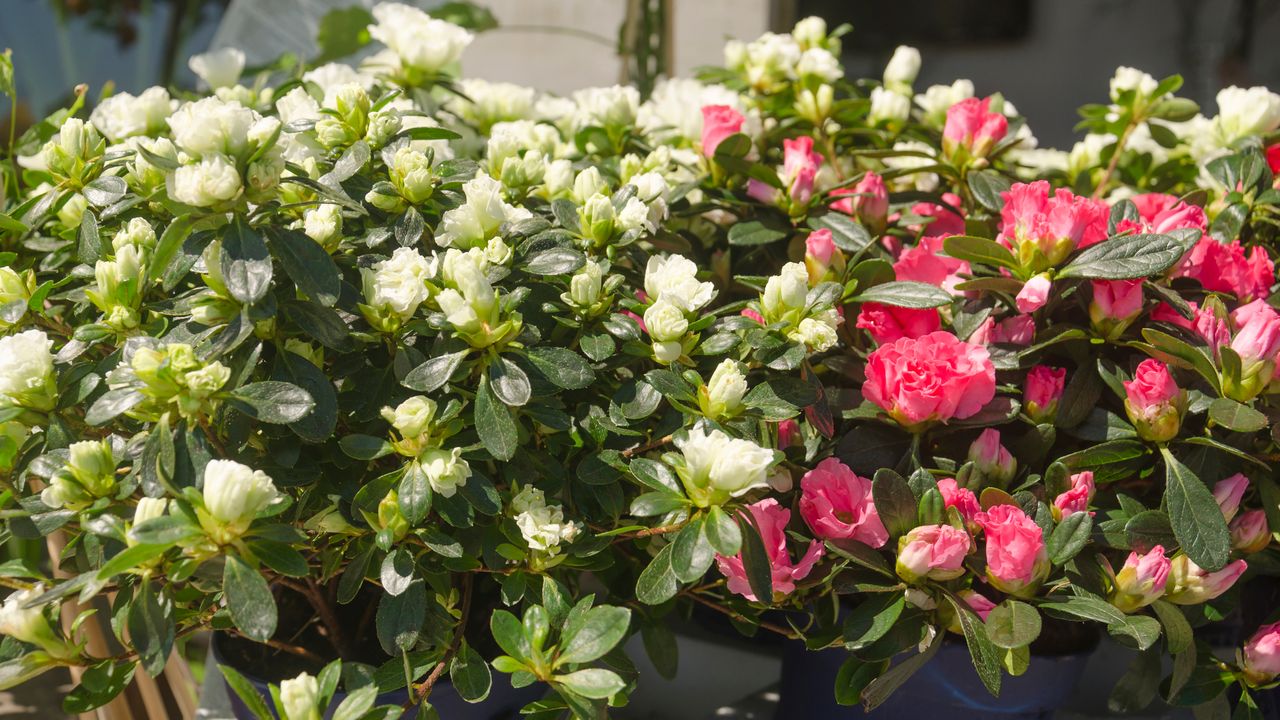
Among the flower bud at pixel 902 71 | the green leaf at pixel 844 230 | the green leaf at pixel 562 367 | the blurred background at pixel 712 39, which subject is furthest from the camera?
the blurred background at pixel 712 39

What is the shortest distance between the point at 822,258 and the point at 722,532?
0.29 metres

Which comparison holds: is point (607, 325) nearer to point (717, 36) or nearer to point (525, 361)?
point (525, 361)

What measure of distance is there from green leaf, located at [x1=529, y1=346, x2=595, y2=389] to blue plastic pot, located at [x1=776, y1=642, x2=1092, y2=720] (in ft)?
1.15

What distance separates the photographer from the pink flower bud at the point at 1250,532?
72 centimetres

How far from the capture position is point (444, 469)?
624 mm

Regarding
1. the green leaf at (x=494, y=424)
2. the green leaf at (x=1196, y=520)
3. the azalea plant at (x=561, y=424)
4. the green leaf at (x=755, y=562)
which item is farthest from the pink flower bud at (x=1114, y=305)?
the green leaf at (x=494, y=424)

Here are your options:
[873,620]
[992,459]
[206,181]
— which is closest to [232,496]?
[206,181]

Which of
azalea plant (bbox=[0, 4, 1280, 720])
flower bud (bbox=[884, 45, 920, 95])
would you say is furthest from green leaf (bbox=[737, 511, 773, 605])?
flower bud (bbox=[884, 45, 920, 95])

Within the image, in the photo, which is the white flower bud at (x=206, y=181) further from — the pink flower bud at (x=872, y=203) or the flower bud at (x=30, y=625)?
the pink flower bud at (x=872, y=203)

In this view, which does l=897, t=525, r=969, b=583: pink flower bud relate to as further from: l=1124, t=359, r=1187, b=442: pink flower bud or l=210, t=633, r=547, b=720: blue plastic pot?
l=210, t=633, r=547, b=720: blue plastic pot

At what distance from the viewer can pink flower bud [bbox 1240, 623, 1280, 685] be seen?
0.73 meters

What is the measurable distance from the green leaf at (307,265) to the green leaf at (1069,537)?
19.2 inches

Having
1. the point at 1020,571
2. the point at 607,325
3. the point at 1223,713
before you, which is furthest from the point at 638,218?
the point at 1223,713

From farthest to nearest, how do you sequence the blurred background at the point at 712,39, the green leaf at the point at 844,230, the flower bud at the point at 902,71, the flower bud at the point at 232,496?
the blurred background at the point at 712,39, the flower bud at the point at 902,71, the green leaf at the point at 844,230, the flower bud at the point at 232,496
